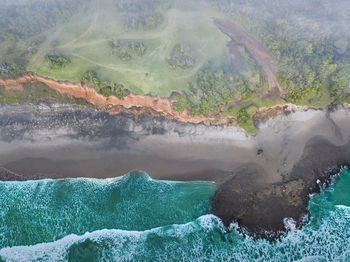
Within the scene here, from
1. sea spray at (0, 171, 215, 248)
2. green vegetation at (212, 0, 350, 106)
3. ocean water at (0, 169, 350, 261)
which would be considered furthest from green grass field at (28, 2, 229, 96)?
ocean water at (0, 169, 350, 261)

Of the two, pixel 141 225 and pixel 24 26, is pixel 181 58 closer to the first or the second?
pixel 141 225

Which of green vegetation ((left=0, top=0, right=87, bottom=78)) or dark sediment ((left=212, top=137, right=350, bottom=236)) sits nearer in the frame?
dark sediment ((left=212, top=137, right=350, bottom=236))

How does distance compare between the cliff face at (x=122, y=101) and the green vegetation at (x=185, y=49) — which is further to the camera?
the green vegetation at (x=185, y=49)

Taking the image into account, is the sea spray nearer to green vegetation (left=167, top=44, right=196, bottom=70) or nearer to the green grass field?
the green grass field

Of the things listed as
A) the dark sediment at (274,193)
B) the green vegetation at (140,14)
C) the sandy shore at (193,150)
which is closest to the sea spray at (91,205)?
the sandy shore at (193,150)

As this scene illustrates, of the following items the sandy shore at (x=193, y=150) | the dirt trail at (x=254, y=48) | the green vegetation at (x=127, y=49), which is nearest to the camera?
the sandy shore at (x=193, y=150)

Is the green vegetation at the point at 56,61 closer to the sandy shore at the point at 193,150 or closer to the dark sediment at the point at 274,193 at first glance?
the sandy shore at the point at 193,150

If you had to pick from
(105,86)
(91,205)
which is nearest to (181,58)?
(105,86)
